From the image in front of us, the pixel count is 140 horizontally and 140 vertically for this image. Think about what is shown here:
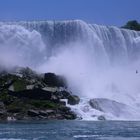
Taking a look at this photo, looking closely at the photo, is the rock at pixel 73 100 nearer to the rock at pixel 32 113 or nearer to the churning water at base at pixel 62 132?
the rock at pixel 32 113

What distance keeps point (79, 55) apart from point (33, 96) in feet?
85.3

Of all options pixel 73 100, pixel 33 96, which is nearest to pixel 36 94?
pixel 33 96

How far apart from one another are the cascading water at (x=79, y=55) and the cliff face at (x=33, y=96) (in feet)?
24.4

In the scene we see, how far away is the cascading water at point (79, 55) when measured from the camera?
360 feet

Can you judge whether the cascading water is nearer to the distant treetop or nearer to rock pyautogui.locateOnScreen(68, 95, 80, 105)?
rock pyautogui.locateOnScreen(68, 95, 80, 105)

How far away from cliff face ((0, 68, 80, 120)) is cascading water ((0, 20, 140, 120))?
7.43 meters

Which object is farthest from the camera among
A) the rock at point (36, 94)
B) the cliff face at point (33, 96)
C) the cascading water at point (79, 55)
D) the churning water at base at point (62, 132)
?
the cascading water at point (79, 55)

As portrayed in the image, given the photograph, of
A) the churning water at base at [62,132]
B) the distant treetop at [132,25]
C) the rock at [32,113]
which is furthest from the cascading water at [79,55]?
the distant treetop at [132,25]

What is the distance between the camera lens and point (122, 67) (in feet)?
401

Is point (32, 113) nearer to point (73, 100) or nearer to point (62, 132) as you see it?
point (73, 100)

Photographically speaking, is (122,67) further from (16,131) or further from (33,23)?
(16,131)

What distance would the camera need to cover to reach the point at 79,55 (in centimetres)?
11800

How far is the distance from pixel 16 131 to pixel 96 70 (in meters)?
53.2

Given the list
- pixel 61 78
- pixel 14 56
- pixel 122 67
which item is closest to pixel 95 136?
pixel 61 78
